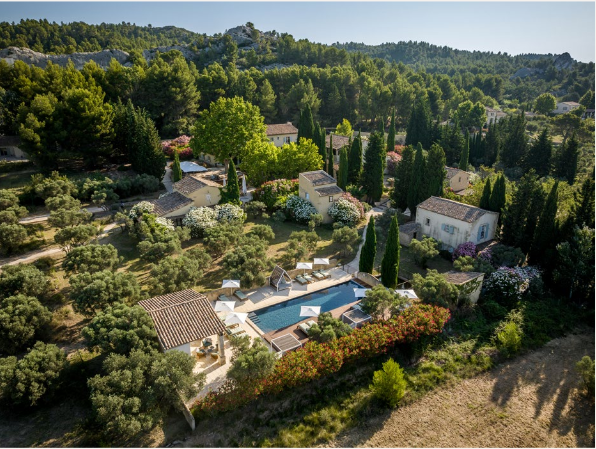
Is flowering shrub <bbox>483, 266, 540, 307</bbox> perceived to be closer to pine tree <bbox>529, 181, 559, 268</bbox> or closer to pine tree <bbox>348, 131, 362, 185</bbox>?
pine tree <bbox>529, 181, 559, 268</bbox>

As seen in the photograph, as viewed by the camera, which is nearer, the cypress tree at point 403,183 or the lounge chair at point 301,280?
the lounge chair at point 301,280

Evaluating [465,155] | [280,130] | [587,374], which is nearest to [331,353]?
[587,374]

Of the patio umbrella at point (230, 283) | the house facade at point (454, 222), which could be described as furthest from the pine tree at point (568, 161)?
the patio umbrella at point (230, 283)

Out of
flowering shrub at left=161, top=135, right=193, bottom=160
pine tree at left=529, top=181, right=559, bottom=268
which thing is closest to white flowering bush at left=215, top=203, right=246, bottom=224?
flowering shrub at left=161, top=135, right=193, bottom=160

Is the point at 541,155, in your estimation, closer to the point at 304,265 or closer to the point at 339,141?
the point at 339,141

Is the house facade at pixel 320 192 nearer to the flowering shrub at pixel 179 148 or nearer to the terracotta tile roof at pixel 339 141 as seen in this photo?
the terracotta tile roof at pixel 339 141

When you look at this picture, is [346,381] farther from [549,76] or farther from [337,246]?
[549,76]
